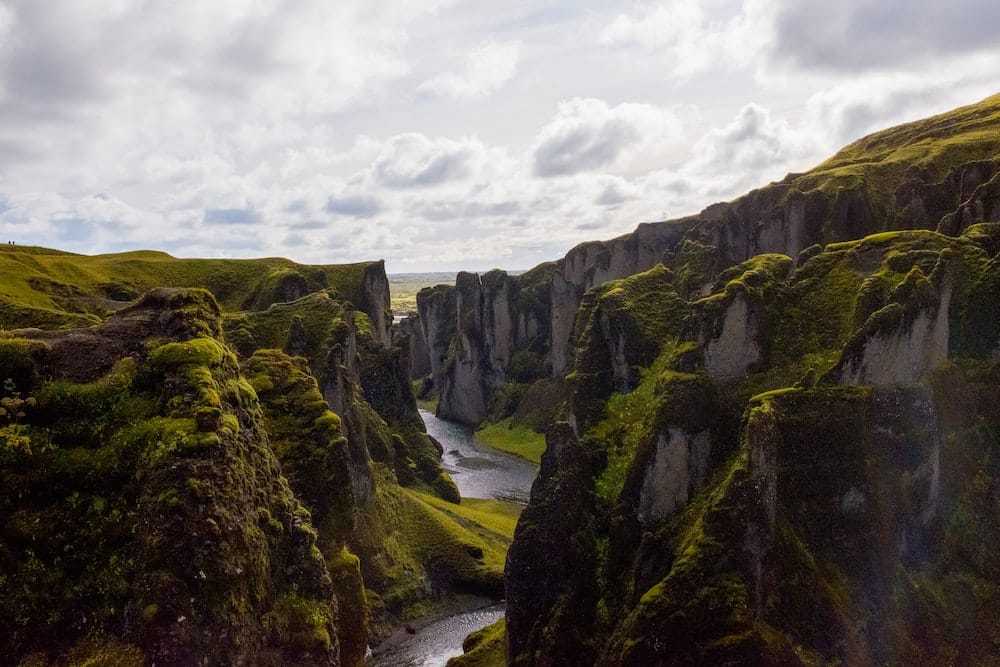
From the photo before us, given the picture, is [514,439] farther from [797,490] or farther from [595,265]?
[797,490]

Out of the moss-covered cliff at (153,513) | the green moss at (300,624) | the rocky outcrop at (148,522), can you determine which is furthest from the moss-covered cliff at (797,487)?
the rocky outcrop at (148,522)

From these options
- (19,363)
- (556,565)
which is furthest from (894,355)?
(19,363)

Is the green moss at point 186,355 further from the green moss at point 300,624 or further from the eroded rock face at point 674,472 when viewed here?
the eroded rock face at point 674,472

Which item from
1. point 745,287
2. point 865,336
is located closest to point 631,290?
point 745,287

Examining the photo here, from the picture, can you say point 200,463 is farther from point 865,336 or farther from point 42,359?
point 865,336

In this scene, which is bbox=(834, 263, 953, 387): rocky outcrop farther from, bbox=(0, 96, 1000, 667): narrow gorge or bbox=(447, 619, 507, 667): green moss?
bbox=(447, 619, 507, 667): green moss

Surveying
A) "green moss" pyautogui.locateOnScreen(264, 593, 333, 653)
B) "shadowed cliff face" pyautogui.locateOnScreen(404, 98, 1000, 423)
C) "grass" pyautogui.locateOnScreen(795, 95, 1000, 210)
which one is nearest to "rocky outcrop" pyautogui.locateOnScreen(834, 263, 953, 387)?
"shadowed cliff face" pyautogui.locateOnScreen(404, 98, 1000, 423)
